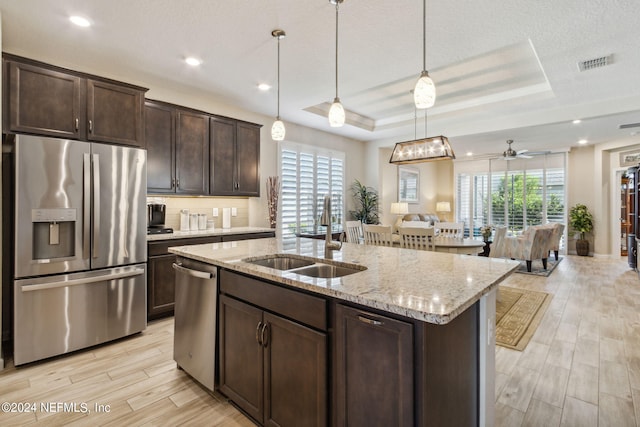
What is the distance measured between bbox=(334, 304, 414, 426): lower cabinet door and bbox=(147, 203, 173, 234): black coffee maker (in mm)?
3049

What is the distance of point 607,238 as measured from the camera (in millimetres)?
7723

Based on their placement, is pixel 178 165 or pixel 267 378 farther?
pixel 178 165

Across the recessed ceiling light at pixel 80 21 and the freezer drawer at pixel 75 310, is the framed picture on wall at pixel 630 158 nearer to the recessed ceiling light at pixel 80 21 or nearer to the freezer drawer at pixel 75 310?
the freezer drawer at pixel 75 310

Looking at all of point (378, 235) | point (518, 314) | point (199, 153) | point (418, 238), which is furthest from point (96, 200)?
point (518, 314)

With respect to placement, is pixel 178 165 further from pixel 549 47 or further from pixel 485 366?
pixel 549 47

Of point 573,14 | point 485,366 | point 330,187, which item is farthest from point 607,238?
point 485,366

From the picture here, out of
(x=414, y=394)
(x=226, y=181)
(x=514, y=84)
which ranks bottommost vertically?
(x=414, y=394)

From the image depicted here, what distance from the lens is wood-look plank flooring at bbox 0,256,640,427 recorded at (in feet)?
6.55

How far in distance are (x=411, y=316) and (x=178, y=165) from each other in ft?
11.9

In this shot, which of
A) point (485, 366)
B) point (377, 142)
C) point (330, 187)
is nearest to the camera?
point (485, 366)

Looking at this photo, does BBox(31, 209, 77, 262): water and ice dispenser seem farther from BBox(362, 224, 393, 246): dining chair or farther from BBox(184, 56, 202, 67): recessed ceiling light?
BBox(362, 224, 393, 246): dining chair

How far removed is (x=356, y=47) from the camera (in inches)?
119

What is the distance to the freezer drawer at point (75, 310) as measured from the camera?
259 centimetres

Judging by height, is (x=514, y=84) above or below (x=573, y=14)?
above
